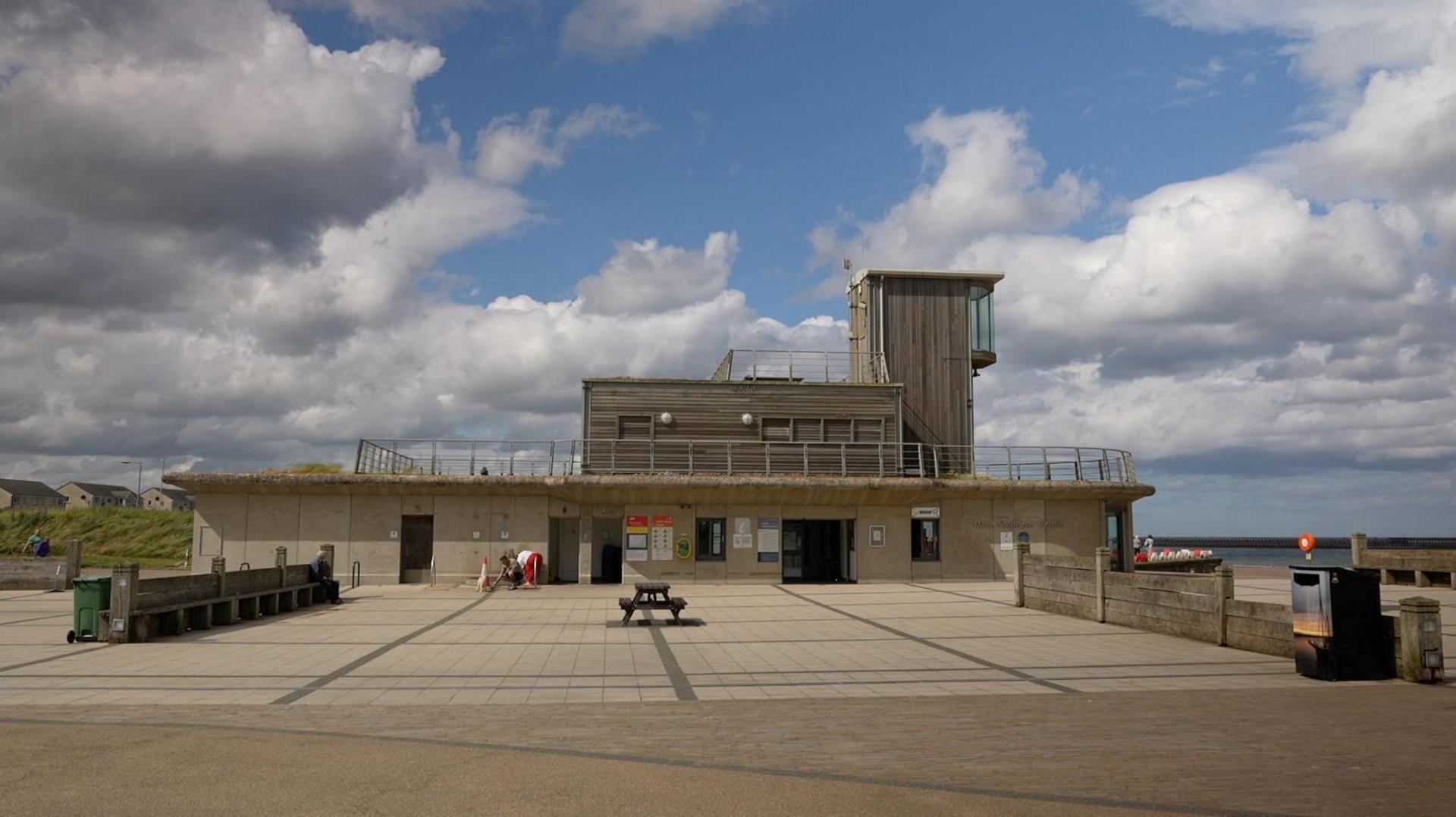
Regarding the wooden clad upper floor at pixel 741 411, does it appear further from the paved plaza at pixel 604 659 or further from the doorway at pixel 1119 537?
the paved plaza at pixel 604 659

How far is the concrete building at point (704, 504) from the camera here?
2930 cm

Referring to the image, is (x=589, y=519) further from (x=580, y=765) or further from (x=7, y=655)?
(x=580, y=765)

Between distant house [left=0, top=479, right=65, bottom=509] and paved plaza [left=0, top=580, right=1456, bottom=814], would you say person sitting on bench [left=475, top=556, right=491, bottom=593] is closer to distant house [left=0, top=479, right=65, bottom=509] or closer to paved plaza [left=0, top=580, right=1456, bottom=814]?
paved plaza [left=0, top=580, right=1456, bottom=814]

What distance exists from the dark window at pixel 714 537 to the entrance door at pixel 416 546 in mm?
7702

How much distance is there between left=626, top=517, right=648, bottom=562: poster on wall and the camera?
3016 cm

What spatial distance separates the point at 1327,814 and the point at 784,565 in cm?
2574

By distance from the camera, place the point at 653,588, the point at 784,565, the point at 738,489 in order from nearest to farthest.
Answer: the point at 653,588 < the point at 738,489 < the point at 784,565

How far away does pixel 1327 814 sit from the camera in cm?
633

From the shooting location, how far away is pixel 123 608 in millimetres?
15875

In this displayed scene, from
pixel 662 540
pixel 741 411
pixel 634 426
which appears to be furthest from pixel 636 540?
pixel 741 411

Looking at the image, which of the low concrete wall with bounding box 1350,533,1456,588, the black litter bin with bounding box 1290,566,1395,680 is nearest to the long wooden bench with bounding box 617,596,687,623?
the black litter bin with bounding box 1290,566,1395,680

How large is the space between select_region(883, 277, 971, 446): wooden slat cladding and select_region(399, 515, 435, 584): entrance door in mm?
15603

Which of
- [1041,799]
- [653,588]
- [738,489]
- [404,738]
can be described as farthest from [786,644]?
[738,489]

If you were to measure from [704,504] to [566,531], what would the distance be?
4.60 metres
